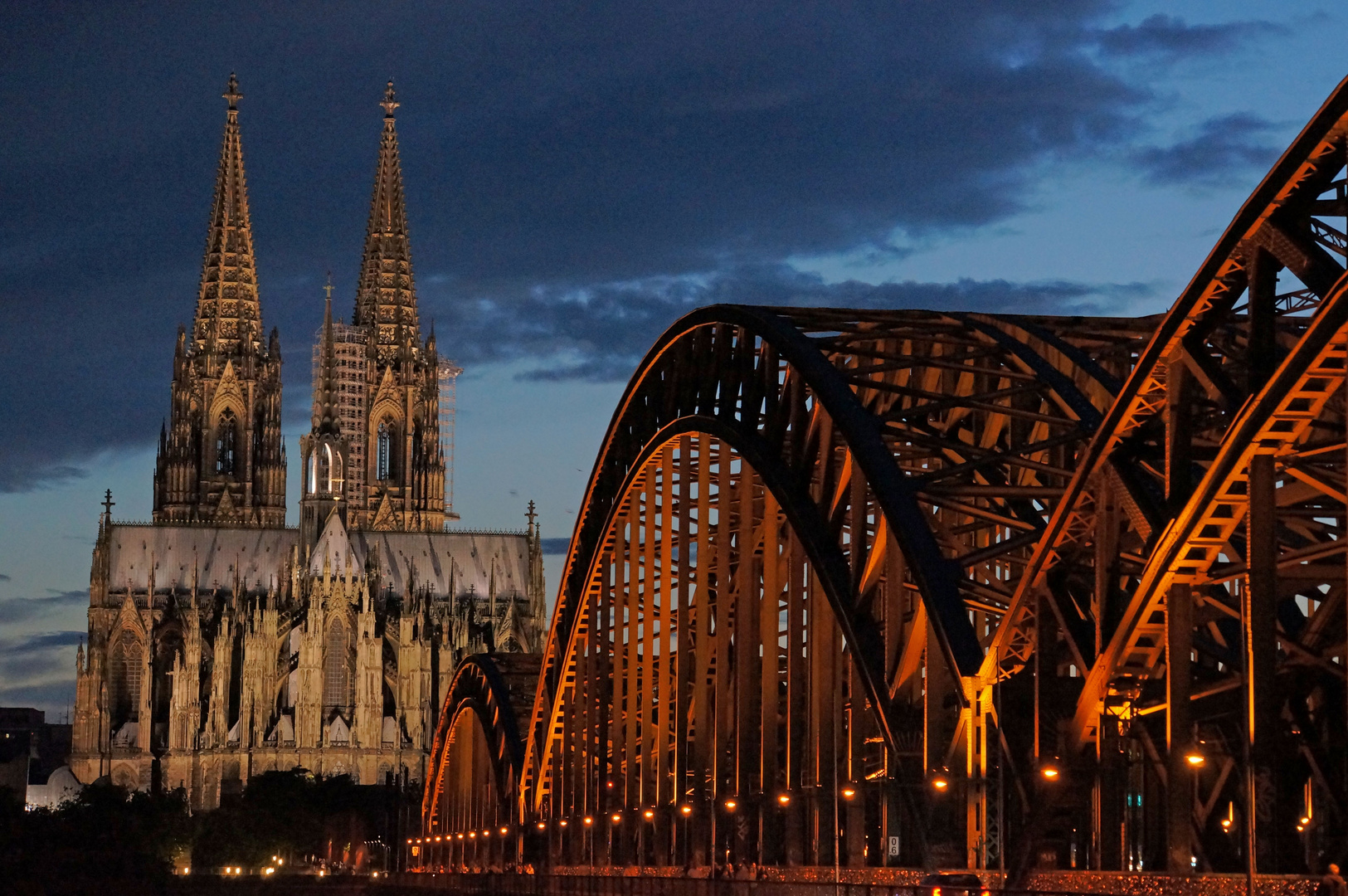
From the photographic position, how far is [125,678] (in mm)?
184625

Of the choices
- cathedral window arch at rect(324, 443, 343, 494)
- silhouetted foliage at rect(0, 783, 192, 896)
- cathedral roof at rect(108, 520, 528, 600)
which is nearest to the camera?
silhouetted foliage at rect(0, 783, 192, 896)

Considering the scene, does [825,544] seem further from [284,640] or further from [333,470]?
[333,470]

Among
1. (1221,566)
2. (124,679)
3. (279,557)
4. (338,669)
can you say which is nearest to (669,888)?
(1221,566)

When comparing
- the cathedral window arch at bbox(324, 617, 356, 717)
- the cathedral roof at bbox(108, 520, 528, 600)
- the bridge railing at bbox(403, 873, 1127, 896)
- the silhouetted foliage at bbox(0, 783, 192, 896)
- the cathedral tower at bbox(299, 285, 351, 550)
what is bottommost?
the bridge railing at bbox(403, 873, 1127, 896)

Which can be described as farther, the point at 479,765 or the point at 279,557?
the point at 279,557

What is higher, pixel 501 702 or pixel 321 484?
pixel 321 484

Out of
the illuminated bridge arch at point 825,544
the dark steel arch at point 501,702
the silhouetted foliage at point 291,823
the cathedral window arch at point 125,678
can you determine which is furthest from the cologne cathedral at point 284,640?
the illuminated bridge arch at point 825,544

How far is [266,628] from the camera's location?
17512 centimetres

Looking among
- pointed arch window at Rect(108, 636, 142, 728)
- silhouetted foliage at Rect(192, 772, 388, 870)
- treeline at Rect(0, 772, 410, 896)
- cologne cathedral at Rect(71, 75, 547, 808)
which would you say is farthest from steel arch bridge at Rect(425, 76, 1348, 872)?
pointed arch window at Rect(108, 636, 142, 728)

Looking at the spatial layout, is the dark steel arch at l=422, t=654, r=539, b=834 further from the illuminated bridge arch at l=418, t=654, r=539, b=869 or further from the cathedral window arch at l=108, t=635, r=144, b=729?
the cathedral window arch at l=108, t=635, r=144, b=729

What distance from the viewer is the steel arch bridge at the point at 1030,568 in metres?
26.0

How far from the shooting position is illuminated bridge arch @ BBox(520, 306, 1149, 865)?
3616 centimetres

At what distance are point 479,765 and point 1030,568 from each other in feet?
213

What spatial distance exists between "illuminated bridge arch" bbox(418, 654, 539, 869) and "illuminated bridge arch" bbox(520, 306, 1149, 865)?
19.3 meters
